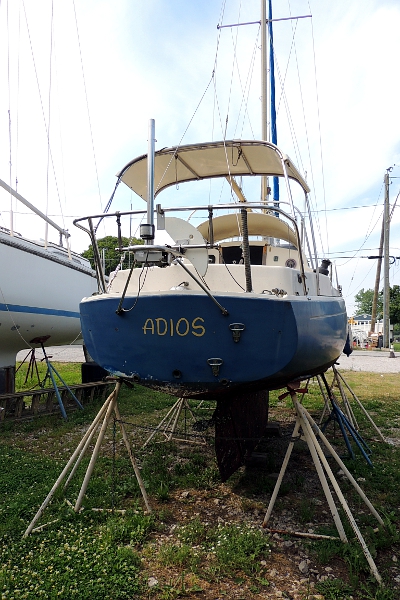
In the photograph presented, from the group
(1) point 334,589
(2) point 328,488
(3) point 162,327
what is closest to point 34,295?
(3) point 162,327

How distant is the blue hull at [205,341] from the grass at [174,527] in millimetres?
625

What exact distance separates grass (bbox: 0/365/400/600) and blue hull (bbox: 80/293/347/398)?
2.05 ft

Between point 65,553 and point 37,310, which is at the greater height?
point 37,310

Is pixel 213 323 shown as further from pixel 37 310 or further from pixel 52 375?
pixel 37 310

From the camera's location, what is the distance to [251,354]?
3367 millimetres

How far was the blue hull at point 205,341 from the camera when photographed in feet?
10.9

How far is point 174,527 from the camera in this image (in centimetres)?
346

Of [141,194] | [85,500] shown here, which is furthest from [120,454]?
[141,194]

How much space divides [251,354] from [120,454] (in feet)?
8.31

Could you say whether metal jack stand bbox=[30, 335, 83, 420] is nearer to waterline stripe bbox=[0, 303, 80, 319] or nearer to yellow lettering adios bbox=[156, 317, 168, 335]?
waterline stripe bbox=[0, 303, 80, 319]

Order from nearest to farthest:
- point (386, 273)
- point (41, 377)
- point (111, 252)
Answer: point (41, 377)
point (111, 252)
point (386, 273)

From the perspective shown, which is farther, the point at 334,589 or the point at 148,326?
the point at 148,326

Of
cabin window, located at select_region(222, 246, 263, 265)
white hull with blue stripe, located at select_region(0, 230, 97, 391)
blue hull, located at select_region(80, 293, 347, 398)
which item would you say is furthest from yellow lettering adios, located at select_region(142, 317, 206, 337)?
white hull with blue stripe, located at select_region(0, 230, 97, 391)

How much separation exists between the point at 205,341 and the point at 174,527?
1.49m
